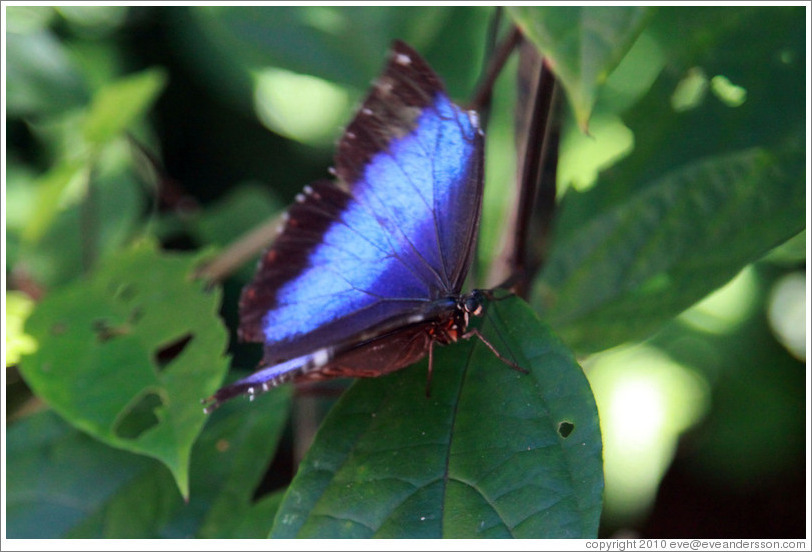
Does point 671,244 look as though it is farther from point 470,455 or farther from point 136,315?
point 136,315

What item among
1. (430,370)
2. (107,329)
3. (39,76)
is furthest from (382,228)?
(39,76)

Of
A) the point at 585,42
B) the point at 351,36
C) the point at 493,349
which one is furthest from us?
the point at 351,36

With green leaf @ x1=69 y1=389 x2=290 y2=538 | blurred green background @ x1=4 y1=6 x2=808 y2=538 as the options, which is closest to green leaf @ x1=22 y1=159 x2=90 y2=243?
blurred green background @ x1=4 y1=6 x2=808 y2=538

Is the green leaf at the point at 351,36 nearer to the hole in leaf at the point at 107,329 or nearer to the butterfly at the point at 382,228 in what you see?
the butterfly at the point at 382,228

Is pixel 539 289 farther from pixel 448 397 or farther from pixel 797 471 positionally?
pixel 797 471

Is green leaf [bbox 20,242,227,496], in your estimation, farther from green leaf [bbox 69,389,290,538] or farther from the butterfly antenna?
the butterfly antenna
